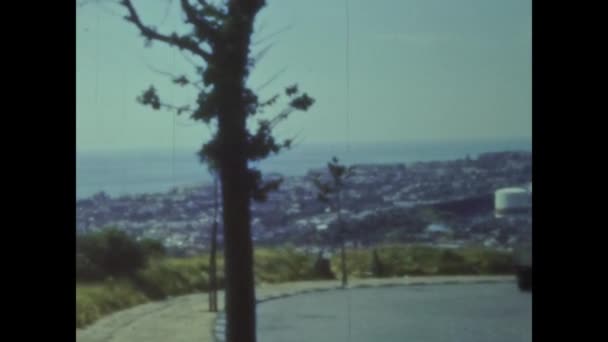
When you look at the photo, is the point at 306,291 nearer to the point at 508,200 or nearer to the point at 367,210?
the point at 367,210

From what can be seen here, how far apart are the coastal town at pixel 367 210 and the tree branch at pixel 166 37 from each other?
0.55m

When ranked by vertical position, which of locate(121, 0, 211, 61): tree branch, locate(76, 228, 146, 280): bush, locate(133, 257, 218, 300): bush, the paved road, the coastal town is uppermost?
locate(121, 0, 211, 61): tree branch

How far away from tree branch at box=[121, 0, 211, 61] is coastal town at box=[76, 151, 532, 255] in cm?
55

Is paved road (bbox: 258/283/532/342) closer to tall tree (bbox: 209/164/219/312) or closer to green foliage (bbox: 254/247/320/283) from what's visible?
green foliage (bbox: 254/247/320/283)

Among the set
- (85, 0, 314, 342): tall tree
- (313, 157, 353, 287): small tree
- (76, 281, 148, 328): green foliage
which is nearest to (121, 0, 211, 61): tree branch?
(85, 0, 314, 342): tall tree

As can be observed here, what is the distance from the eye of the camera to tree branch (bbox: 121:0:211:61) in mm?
3037

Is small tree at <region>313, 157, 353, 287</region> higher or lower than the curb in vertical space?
higher

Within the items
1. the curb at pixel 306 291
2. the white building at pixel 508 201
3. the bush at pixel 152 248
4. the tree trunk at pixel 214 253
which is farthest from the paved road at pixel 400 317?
the bush at pixel 152 248

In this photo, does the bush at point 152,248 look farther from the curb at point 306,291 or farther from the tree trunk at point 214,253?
the curb at point 306,291

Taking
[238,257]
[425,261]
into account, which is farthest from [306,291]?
[425,261]

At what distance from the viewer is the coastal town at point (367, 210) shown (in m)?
3.06
